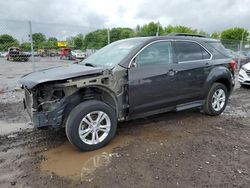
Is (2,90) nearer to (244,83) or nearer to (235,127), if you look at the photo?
(235,127)

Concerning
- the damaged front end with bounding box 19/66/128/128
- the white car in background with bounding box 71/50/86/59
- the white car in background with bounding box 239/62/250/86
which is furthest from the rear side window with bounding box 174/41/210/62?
the white car in background with bounding box 71/50/86/59

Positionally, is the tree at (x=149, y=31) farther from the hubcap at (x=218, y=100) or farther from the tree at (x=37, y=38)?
the hubcap at (x=218, y=100)

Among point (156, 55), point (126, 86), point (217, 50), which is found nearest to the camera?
point (126, 86)

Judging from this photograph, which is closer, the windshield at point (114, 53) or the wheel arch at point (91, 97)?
the wheel arch at point (91, 97)

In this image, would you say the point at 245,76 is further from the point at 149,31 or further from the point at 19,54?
the point at 149,31

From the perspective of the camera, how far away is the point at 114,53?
447 centimetres

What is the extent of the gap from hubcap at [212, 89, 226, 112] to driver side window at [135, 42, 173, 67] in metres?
1.63

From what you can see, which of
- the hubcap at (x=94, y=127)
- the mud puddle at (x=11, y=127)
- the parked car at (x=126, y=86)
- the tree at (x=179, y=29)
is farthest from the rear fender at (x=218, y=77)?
the tree at (x=179, y=29)

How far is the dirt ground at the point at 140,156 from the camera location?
292 cm

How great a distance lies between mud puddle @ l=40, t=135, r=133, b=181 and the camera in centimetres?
308

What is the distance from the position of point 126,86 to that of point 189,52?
1734 millimetres

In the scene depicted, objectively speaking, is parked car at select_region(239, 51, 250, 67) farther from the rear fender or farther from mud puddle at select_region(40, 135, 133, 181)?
mud puddle at select_region(40, 135, 133, 181)

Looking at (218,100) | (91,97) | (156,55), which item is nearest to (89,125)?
(91,97)

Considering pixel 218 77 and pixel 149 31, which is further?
pixel 149 31
